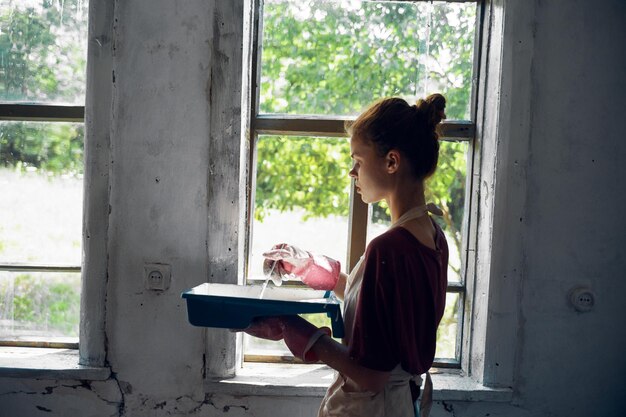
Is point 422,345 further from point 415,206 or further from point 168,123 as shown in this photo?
point 168,123

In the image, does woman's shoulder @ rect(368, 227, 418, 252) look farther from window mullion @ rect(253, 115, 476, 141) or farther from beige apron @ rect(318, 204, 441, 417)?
window mullion @ rect(253, 115, 476, 141)

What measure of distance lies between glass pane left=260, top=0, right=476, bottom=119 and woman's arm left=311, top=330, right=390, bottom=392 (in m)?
0.95

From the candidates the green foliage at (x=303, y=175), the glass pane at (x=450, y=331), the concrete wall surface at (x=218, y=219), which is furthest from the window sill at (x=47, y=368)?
the glass pane at (x=450, y=331)

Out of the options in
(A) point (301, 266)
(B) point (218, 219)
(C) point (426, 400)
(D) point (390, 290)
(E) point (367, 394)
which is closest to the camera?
(D) point (390, 290)

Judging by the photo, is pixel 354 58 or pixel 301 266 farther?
pixel 354 58

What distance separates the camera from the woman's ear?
1.29 m

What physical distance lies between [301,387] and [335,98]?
95cm

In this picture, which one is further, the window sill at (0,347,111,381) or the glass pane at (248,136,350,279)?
the glass pane at (248,136,350,279)

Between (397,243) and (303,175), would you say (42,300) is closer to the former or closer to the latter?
(303,175)

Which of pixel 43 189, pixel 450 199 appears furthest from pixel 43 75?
pixel 450 199

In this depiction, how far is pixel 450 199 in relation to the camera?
2.01m

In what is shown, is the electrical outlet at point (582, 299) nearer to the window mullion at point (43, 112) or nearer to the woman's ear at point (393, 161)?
the woman's ear at point (393, 161)

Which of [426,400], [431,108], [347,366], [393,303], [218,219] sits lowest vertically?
[426,400]

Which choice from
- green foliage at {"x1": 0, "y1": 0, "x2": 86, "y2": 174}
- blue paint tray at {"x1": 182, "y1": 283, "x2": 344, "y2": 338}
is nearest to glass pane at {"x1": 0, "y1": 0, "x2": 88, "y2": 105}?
green foliage at {"x1": 0, "y1": 0, "x2": 86, "y2": 174}
